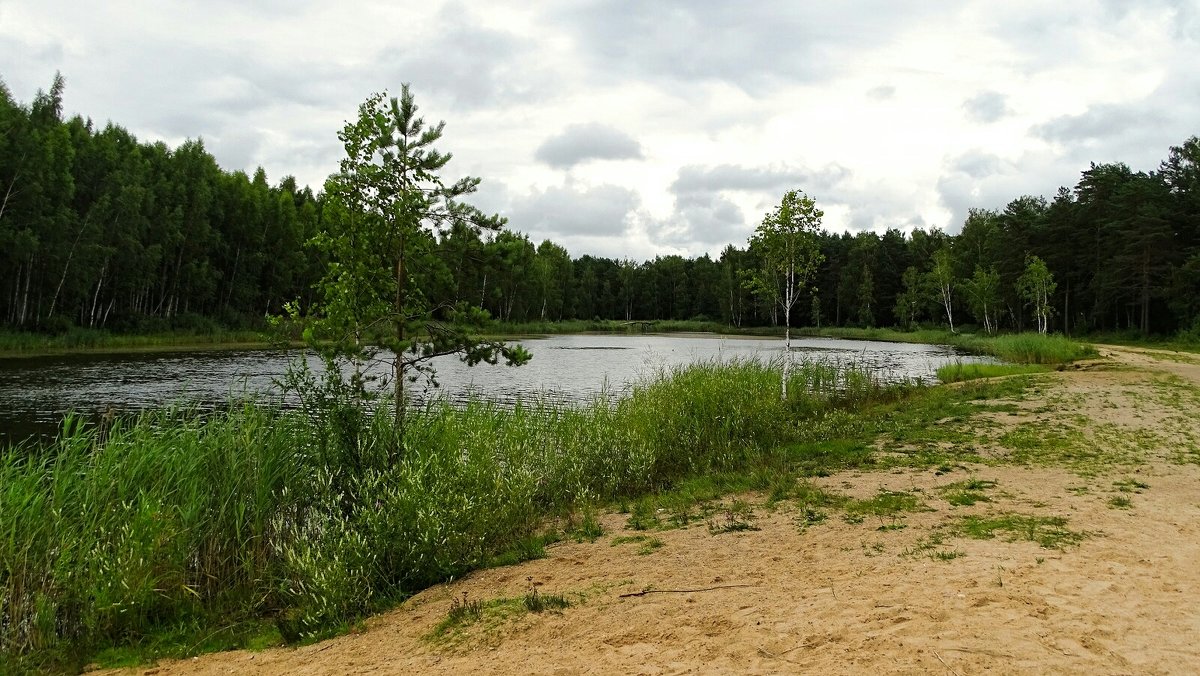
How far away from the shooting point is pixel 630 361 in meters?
39.8

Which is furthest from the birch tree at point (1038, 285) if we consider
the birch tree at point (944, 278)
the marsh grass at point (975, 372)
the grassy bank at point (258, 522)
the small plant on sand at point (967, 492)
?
the grassy bank at point (258, 522)

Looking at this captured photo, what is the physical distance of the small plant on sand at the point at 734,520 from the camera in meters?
7.69

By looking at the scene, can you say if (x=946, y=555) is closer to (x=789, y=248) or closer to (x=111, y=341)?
(x=789, y=248)

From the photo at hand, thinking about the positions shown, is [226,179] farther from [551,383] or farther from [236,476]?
[236,476]

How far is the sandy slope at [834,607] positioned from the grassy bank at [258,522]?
0.53 metres

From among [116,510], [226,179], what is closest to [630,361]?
[116,510]

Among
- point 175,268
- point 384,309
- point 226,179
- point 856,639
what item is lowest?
point 856,639

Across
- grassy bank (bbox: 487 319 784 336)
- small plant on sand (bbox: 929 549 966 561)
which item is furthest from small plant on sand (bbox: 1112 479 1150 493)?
grassy bank (bbox: 487 319 784 336)

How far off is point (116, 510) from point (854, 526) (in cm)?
774

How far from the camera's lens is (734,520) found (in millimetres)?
8016

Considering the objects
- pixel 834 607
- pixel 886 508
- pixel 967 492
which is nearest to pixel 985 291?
pixel 967 492

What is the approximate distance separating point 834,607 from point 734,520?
114 inches

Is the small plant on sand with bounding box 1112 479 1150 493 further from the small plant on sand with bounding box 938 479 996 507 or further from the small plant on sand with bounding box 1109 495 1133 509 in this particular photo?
the small plant on sand with bounding box 938 479 996 507

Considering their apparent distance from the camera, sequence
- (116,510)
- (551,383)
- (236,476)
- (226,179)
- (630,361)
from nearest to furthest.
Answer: (116,510) < (236,476) < (551,383) < (630,361) < (226,179)
